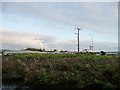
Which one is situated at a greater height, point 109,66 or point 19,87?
point 109,66

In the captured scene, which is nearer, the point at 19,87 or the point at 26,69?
the point at 19,87

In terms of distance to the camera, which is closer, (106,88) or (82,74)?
(106,88)

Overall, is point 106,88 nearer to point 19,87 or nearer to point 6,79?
point 19,87

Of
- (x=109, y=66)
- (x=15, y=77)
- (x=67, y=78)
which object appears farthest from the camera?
(x=15, y=77)

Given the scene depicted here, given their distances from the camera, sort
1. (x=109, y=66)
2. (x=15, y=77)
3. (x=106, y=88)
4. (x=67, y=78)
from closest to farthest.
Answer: (x=106, y=88) < (x=67, y=78) < (x=109, y=66) < (x=15, y=77)

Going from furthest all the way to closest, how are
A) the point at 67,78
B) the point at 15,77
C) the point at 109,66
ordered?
the point at 15,77 → the point at 109,66 → the point at 67,78

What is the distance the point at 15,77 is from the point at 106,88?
6.23 m

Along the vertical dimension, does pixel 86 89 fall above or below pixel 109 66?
below

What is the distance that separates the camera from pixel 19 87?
55.6ft

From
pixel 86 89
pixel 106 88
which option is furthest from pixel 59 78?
pixel 106 88

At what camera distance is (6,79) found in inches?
720

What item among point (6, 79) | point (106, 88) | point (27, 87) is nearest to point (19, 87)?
point (27, 87)

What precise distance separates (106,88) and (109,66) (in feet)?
9.17

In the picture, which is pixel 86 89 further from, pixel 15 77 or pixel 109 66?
pixel 15 77
